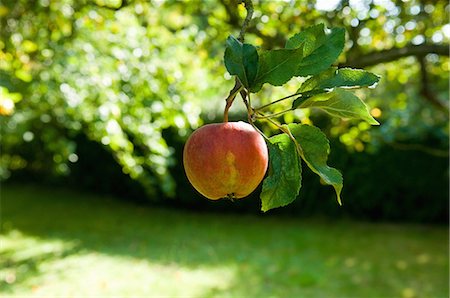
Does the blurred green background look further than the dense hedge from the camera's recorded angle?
No

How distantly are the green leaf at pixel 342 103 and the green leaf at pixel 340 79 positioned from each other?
0.05 feet

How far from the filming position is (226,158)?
72 cm

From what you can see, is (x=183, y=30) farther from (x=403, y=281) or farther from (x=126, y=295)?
(x=403, y=281)

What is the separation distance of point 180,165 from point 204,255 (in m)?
2.24

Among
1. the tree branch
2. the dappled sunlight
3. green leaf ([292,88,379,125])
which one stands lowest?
the dappled sunlight

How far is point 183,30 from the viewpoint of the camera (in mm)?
3754

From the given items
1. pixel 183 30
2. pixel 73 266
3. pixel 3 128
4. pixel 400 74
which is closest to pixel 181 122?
pixel 183 30

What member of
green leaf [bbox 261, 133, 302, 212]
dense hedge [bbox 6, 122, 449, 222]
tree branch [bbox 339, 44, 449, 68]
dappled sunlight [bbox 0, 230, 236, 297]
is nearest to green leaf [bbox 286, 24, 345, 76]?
green leaf [bbox 261, 133, 302, 212]

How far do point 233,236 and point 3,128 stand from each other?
356cm

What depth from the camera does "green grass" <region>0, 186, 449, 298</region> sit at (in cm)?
477

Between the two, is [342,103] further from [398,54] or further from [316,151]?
[398,54]

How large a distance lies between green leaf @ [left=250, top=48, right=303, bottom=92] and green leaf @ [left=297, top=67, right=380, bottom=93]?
0.14 feet

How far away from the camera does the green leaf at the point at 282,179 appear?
0.75 metres

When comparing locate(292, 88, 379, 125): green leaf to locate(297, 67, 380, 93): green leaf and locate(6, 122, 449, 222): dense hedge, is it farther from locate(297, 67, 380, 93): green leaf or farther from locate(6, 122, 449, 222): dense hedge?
locate(6, 122, 449, 222): dense hedge
